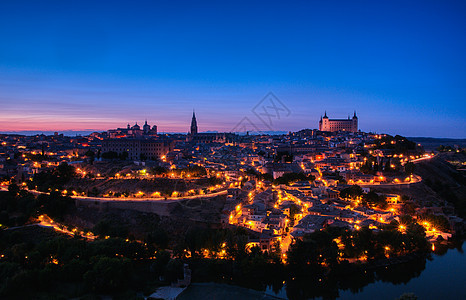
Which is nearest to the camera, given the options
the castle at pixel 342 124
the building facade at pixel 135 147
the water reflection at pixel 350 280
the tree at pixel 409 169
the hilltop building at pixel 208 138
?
the water reflection at pixel 350 280

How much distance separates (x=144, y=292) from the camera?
1170cm

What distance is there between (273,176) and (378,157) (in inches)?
386

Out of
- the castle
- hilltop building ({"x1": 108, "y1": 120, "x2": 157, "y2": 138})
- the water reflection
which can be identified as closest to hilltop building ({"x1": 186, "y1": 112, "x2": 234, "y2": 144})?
hilltop building ({"x1": 108, "y1": 120, "x2": 157, "y2": 138})

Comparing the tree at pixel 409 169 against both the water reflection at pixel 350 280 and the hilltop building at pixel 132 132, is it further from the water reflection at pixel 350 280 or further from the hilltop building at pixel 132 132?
the hilltop building at pixel 132 132

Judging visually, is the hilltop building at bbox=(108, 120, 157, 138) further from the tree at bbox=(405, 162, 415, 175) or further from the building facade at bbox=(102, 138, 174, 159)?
the tree at bbox=(405, 162, 415, 175)

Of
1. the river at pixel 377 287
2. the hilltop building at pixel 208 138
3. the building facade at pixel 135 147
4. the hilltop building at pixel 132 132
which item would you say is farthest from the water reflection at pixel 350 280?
the hilltop building at pixel 208 138

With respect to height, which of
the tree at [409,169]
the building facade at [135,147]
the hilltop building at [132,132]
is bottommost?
the tree at [409,169]

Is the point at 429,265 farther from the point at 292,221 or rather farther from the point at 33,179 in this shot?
the point at 33,179

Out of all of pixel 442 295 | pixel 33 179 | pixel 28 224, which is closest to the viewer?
pixel 442 295

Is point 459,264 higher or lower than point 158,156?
lower

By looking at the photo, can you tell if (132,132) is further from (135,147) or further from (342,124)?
(342,124)

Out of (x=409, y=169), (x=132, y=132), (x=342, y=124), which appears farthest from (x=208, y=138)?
(x=409, y=169)

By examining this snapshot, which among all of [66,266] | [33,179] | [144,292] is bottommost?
[144,292]

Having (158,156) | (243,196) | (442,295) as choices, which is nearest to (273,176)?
(243,196)
